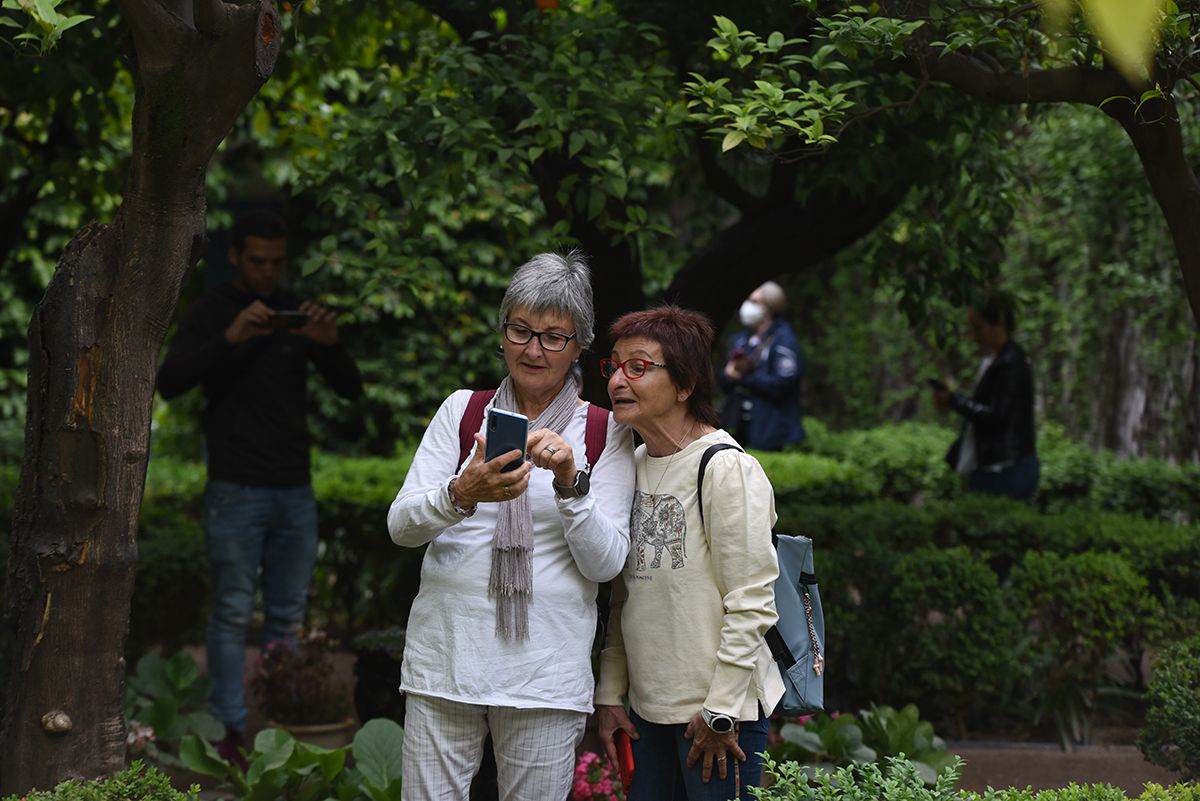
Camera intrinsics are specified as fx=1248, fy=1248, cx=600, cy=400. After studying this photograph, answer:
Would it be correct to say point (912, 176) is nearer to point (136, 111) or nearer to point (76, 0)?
point (136, 111)

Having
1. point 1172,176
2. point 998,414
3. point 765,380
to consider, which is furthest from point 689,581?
point 765,380

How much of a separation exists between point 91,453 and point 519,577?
1.25 metres

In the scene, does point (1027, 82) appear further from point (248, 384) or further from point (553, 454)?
point (248, 384)

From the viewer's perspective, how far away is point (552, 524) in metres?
3.00

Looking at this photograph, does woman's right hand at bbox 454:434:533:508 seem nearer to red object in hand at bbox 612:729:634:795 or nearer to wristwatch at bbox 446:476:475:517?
wristwatch at bbox 446:476:475:517

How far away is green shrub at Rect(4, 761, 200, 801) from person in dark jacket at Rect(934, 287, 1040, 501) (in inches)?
193

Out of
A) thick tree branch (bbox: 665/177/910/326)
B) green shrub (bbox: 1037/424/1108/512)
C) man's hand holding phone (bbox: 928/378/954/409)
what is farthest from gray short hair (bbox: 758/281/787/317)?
thick tree branch (bbox: 665/177/910/326)

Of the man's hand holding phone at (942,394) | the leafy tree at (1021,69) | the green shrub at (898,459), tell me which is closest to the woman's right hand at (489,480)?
the leafy tree at (1021,69)

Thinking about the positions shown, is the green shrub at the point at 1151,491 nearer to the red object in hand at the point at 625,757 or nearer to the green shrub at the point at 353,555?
the green shrub at the point at 353,555

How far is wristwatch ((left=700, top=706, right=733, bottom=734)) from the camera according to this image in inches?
111

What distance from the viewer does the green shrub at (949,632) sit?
5.59 m

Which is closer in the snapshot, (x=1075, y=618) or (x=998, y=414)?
(x=1075, y=618)

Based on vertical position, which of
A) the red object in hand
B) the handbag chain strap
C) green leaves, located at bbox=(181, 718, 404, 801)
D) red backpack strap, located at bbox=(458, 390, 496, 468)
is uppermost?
red backpack strap, located at bbox=(458, 390, 496, 468)

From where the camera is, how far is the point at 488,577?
294cm
